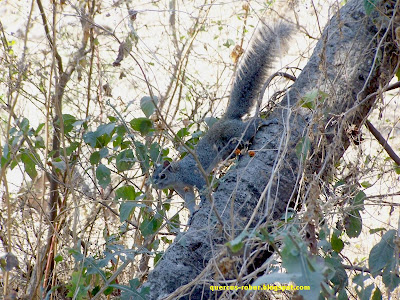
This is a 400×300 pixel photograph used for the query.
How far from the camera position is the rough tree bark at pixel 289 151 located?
155 cm

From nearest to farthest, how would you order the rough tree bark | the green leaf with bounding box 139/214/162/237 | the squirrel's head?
the rough tree bark → the green leaf with bounding box 139/214/162/237 → the squirrel's head

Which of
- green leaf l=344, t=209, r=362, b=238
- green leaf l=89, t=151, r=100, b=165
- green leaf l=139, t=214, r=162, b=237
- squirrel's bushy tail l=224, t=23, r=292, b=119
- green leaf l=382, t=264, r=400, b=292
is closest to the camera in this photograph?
green leaf l=382, t=264, r=400, b=292

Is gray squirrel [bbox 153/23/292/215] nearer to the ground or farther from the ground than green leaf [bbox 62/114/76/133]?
farther from the ground

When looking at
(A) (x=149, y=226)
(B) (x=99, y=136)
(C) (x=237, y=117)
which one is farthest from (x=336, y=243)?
(C) (x=237, y=117)

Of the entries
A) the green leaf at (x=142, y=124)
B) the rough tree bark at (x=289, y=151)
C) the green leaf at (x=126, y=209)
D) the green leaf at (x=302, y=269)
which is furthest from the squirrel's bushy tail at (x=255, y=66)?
the green leaf at (x=302, y=269)

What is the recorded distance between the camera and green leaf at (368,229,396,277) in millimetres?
1324

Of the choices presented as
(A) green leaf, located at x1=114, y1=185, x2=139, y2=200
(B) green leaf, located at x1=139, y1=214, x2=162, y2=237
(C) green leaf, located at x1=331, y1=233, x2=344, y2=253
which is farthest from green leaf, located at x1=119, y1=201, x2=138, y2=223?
(C) green leaf, located at x1=331, y1=233, x2=344, y2=253

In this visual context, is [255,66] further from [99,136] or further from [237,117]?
[99,136]

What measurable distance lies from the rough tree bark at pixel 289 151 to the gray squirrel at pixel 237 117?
44cm

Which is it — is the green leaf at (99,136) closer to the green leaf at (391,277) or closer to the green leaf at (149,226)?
the green leaf at (149,226)

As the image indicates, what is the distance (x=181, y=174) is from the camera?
335 cm

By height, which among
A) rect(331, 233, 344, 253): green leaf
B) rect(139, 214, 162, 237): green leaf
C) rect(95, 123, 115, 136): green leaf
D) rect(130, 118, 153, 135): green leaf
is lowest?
rect(331, 233, 344, 253): green leaf

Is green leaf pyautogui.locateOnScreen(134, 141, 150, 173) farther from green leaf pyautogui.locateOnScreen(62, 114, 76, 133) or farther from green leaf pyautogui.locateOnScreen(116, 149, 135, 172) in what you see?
green leaf pyautogui.locateOnScreen(62, 114, 76, 133)

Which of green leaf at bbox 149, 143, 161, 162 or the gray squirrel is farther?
the gray squirrel
